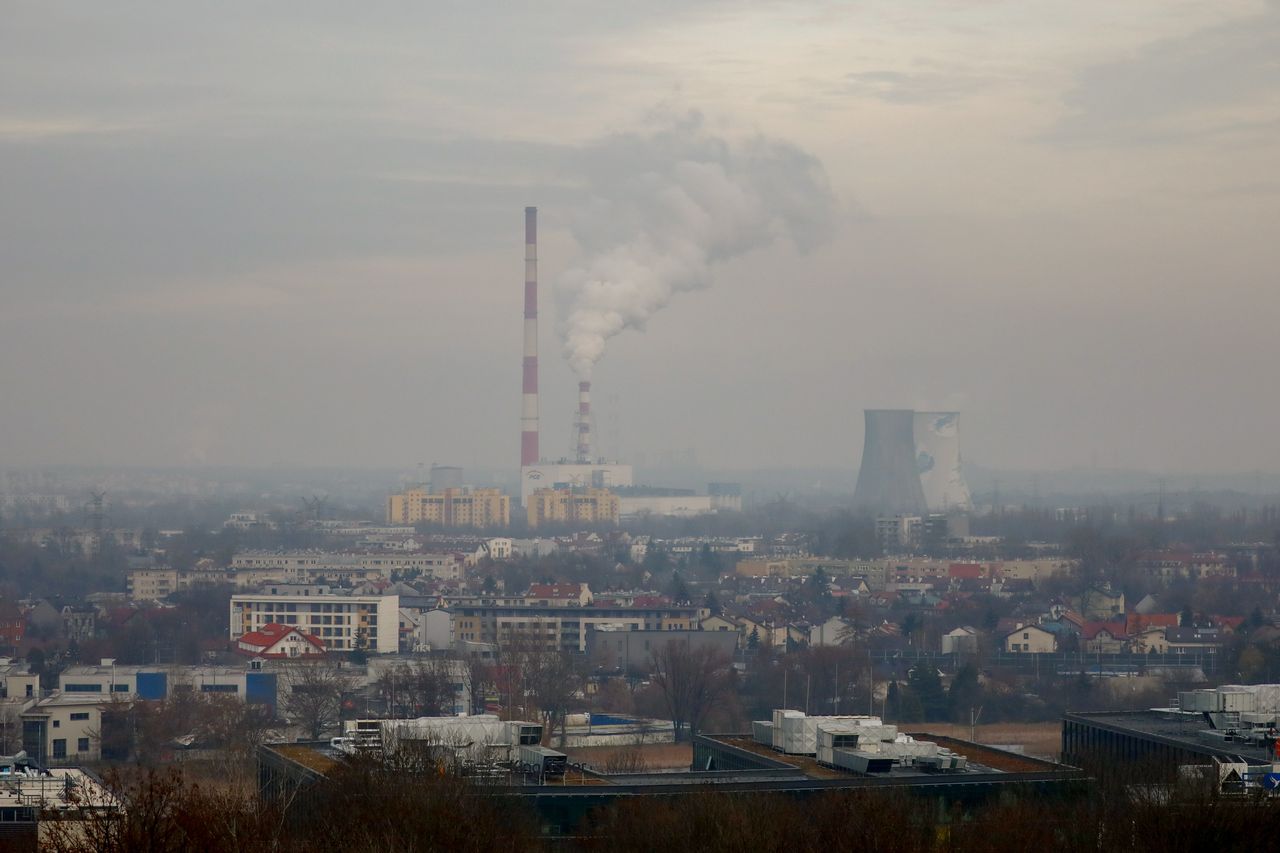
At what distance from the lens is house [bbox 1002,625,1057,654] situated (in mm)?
33438

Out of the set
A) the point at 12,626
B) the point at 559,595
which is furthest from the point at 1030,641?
the point at 12,626

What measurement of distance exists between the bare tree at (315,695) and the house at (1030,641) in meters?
10.8

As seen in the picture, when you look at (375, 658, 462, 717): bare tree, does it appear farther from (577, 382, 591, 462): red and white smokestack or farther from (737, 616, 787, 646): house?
(577, 382, 591, 462): red and white smokestack

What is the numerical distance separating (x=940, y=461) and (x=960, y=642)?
42.0 meters

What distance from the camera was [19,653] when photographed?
33219 mm

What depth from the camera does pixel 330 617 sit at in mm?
35875

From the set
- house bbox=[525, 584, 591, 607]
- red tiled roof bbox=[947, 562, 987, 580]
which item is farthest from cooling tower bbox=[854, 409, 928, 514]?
house bbox=[525, 584, 591, 607]

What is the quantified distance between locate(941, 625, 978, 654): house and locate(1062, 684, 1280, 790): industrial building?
16654 mm

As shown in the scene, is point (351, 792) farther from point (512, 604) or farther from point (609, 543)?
point (609, 543)

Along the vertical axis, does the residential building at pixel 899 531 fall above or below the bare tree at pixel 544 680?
above

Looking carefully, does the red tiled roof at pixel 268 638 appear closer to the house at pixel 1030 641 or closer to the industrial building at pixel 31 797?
the house at pixel 1030 641

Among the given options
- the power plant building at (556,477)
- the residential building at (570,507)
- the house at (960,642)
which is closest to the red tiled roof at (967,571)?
the house at (960,642)

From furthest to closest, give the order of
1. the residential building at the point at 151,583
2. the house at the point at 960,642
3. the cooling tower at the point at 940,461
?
the cooling tower at the point at 940,461, the residential building at the point at 151,583, the house at the point at 960,642

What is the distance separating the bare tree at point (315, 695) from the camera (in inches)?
953
